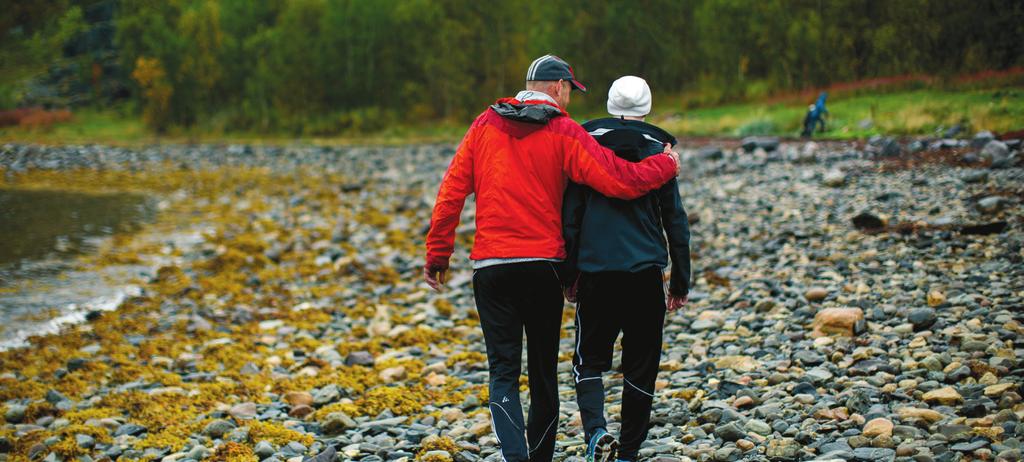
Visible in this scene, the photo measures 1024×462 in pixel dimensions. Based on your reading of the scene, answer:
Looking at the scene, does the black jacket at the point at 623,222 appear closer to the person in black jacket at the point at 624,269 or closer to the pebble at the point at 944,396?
the person in black jacket at the point at 624,269

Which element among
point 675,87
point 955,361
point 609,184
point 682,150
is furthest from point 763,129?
point 609,184

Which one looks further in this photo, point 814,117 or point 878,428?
point 814,117

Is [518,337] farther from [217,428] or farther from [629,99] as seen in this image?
[217,428]

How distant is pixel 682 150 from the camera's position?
98.4 feet

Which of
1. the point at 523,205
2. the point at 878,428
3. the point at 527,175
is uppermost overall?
the point at 527,175

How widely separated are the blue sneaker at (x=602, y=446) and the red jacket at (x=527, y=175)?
1.16m

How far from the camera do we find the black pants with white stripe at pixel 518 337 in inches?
198

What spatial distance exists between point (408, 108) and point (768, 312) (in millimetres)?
58005

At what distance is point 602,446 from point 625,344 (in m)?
0.66

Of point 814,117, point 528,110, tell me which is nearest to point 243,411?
point 528,110

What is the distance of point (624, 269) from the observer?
496 cm

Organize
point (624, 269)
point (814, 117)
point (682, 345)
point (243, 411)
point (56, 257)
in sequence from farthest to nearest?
1. point (814, 117)
2. point (56, 257)
3. point (682, 345)
4. point (243, 411)
5. point (624, 269)

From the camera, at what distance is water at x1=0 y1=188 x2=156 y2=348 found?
551 inches

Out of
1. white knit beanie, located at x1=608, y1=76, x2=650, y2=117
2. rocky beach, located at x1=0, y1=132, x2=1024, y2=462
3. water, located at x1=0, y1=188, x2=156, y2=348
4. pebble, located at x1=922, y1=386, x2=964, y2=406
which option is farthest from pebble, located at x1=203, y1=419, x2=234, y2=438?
water, located at x1=0, y1=188, x2=156, y2=348
